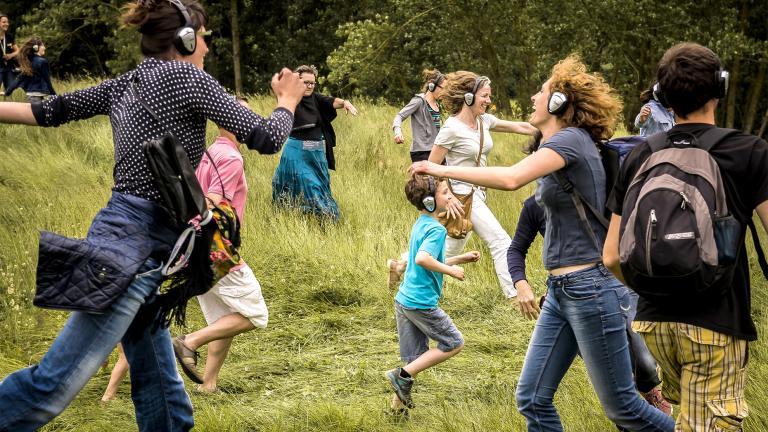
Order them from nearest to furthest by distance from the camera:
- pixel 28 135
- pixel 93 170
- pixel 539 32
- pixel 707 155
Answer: pixel 707 155 < pixel 93 170 < pixel 28 135 < pixel 539 32

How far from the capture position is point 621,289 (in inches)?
157

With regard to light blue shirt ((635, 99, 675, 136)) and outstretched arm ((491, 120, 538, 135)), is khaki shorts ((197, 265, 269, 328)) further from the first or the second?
light blue shirt ((635, 99, 675, 136))

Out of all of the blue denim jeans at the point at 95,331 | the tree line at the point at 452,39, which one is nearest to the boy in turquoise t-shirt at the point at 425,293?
the blue denim jeans at the point at 95,331

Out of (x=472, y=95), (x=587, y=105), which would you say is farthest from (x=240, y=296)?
(x=472, y=95)

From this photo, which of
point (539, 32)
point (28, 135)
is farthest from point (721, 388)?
point (539, 32)

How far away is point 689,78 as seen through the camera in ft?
10.7

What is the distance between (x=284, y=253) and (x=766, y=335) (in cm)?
456

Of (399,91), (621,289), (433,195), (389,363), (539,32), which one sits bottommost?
(399,91)

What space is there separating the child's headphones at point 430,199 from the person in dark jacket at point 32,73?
1173 cm

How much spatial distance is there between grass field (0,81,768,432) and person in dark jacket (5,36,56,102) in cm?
288

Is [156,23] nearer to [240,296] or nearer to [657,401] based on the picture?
[240,296]

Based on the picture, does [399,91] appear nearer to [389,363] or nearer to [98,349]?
[389,363]

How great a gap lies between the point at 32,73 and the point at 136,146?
13158 mm

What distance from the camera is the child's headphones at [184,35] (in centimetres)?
372
